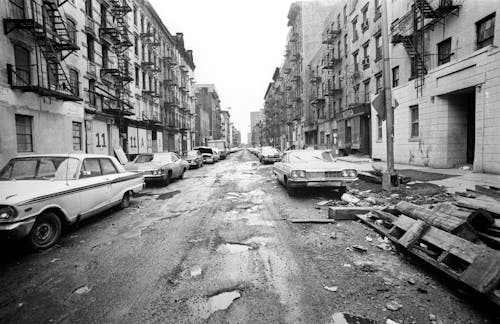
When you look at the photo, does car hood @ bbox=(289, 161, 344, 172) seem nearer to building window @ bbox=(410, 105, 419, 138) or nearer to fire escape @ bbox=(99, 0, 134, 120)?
building window @ bbox=(410, 105, 419, 138)

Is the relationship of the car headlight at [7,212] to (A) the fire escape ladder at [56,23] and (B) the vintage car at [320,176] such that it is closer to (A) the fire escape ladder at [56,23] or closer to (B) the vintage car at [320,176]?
(B) the vintage car at [320,176]

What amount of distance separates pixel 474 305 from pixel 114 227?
6180 millimetres

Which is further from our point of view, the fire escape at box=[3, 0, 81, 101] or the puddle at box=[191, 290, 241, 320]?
the fire escape at box=[3, 0, 81, 101]

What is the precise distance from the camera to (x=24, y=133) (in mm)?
→ 14148

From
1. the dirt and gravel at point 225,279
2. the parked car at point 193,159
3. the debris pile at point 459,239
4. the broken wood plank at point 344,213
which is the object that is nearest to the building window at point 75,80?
the parked car at point 193,159

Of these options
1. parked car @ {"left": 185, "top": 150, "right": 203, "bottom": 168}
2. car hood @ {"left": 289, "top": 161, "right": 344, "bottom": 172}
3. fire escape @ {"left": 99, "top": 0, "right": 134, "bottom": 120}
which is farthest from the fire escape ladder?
car hood @ {"left": 289, "top": 161, "right": 344, "bottom": 172}

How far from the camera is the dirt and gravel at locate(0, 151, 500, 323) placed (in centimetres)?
272

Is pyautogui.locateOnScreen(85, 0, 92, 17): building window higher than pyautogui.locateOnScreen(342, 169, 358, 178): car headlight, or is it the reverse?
pyautogui.locateOnScreen(85, 0, 92, 17): building window

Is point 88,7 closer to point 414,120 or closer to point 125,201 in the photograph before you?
point 125,201

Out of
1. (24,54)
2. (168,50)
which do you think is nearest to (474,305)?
(24,54)

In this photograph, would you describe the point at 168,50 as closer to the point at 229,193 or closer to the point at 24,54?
the point at 24,54

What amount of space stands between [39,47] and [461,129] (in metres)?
22.6

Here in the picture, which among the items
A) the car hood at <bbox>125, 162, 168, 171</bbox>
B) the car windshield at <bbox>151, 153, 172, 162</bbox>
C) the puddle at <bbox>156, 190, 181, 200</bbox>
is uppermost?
the car windshield at <bbox>151, 153, 172, 162</bbox>

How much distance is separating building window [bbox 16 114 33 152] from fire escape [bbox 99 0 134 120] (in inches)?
309
